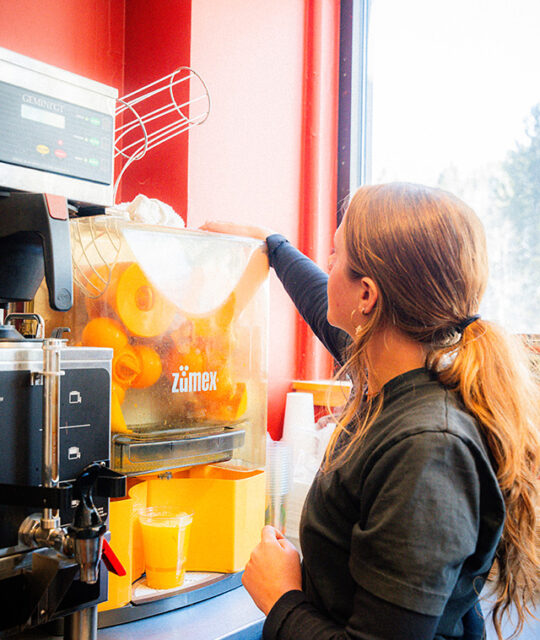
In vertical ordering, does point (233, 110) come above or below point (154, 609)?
above

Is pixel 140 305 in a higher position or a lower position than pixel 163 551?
higher

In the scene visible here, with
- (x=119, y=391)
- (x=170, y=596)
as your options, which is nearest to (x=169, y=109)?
(x=119, y=391)

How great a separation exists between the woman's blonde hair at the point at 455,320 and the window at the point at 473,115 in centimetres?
79

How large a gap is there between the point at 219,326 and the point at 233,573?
430mm

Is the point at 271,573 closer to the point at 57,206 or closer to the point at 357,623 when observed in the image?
the point at 357,623

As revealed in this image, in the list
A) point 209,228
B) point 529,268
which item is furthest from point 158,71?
point 529,268

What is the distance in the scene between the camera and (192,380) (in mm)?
1062

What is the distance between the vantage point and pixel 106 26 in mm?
1621

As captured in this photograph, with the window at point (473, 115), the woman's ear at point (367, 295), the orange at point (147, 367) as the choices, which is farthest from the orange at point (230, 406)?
the window at point (473, 115)

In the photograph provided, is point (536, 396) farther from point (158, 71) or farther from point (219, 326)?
point (158, 71)

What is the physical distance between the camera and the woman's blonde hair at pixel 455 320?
2.41 feet

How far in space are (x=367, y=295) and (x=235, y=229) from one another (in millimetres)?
585

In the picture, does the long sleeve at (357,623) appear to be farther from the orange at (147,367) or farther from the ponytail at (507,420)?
the orange at (147,367)

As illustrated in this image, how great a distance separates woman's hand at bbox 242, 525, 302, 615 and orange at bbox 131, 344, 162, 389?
31 cm
